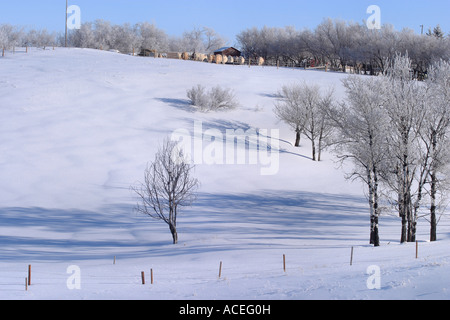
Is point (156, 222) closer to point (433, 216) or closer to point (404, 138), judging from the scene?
point (404, 138)

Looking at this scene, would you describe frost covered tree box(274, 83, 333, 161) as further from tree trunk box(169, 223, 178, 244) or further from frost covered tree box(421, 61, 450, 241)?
tree trunk box(169, 223, 178, 244)

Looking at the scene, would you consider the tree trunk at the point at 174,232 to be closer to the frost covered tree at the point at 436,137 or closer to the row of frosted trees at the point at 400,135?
the row of frosted trees at the point at 400,135

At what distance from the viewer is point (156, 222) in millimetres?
21203

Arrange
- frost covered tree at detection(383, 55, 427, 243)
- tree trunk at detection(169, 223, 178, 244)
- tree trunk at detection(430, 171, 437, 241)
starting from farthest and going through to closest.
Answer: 1. tree trunk at detection(430, 171, 437, 241)
2. tree trunk at detection(169, 223, 178, 244)
3. frost covered tree at detection(383, 55, 427, 243)

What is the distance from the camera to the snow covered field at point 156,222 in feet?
37.8

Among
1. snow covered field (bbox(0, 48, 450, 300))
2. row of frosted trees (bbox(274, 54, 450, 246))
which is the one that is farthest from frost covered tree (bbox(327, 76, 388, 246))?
snow covered field (bbox(0, 48, 450, 300))

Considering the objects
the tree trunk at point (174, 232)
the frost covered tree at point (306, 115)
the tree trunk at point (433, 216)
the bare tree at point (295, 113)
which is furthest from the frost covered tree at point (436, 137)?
the bare tree at point (295, 113)

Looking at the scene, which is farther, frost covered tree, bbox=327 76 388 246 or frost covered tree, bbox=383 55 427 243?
frost covered tree, bbox=327 76 388 246

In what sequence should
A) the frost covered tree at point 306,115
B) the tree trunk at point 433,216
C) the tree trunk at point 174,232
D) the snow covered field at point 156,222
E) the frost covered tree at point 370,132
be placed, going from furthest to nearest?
1. the frost covered tree at point 306,115
2. the tree trunk at point 433,216
3. the tree trunk at point 174,232
4. the frost covered tree at point 370,132
5. the snow covered field at point 156,222

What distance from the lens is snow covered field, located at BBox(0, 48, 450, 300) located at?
11.5 meters

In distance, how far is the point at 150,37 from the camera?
94.9m

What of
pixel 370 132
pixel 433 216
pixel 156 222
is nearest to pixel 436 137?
pixel 370 132

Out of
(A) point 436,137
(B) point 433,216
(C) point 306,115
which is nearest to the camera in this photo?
(B) point 433,216

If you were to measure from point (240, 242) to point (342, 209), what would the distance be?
767cm
